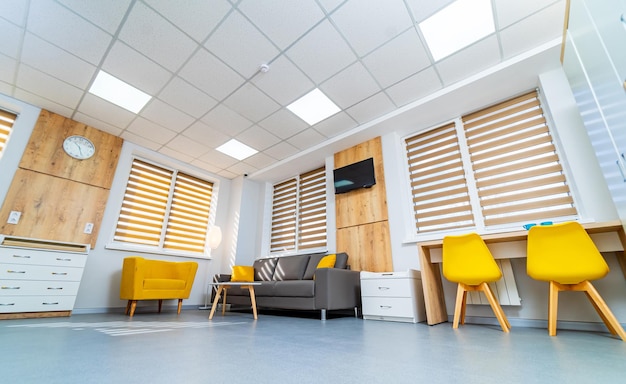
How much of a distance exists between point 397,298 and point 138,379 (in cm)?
267

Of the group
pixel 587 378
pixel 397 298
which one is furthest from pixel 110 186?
pixel 587 378

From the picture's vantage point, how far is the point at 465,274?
97.7 inches

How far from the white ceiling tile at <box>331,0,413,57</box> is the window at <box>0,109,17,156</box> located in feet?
15.9

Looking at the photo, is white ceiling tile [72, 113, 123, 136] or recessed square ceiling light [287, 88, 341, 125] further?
white ceiling tile [72, 113, 123, 136]

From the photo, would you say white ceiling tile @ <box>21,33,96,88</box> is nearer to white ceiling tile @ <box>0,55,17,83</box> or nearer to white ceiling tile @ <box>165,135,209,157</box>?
white ceiling tile @ <box>0,55,17,83</box>

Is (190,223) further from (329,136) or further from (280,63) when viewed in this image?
(280,63)

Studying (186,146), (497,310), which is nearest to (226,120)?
(186,146)

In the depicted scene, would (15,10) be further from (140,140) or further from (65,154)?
(140,140)

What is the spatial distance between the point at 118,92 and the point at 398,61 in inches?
150

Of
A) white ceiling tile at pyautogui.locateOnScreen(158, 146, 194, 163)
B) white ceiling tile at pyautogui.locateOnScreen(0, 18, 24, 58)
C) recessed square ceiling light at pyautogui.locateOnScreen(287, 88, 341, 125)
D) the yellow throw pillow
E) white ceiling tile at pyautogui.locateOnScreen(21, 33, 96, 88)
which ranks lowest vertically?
the yellow throw pillow

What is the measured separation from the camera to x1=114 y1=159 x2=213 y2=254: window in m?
Result: 4.71

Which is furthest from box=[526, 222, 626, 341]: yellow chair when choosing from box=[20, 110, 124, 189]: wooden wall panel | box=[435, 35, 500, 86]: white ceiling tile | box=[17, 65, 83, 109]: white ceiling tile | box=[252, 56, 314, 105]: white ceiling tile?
box=[20, 110, 124, 189]: wooden wall panel

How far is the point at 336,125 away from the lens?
435 centimetres

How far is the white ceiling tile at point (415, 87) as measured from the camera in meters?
3.34
